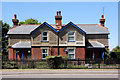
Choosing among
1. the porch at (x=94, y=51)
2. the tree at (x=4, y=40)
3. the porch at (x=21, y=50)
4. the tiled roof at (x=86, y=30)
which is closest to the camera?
the porch at (x=21, y=50)

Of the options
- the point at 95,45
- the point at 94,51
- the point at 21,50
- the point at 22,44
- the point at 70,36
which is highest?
the point at 70,36

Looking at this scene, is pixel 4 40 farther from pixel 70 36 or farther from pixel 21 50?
pixel 70 36

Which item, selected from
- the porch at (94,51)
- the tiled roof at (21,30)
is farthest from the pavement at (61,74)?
the tiled roof at (21,30)

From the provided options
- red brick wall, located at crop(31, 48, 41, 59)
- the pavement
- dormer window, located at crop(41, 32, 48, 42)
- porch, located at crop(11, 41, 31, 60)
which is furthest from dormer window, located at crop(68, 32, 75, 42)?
the pavement

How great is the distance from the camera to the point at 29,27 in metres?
34.6

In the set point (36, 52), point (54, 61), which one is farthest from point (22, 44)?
point (54, 61)

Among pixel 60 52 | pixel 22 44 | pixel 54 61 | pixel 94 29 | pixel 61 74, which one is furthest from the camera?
pixel 94 29

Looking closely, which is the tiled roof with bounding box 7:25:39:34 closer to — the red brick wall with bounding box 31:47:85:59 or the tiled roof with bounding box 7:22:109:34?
the tiled roof with bounding box 7:22:109:34

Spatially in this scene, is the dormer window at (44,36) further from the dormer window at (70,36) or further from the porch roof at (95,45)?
the porch roof at (95,45)

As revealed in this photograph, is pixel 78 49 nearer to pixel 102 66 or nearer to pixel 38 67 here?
pixel 102 66

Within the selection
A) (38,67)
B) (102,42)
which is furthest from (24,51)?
(102,42)

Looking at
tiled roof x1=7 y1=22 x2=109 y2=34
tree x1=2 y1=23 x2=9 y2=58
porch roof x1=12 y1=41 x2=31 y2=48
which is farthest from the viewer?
tree x1=2 y1=23 x2=9 y2=58

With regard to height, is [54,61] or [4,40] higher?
[4,40]

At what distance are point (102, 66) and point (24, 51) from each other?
1376cm
